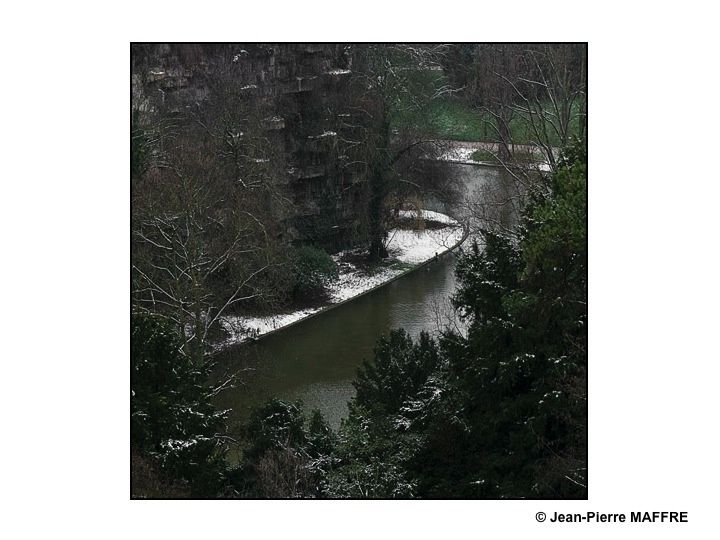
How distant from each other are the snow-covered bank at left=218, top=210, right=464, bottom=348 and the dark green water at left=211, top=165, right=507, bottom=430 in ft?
1.10

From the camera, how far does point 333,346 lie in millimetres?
33406

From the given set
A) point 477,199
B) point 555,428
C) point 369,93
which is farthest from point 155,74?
point 555,428

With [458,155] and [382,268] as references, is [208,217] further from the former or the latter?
[458,155]

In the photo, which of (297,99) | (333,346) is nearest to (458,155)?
(297,99)

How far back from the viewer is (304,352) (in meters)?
33.0

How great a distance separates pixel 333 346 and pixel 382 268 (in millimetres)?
6864

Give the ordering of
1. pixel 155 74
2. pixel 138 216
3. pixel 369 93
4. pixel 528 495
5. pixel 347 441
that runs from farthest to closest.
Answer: pixel 369 93 → pixel 155 74 → pixel 138 216 → pixel 347 441 → pixel 528 495

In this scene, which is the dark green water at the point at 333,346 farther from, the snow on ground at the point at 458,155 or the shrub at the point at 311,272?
the snow on ground at the point at 458,155

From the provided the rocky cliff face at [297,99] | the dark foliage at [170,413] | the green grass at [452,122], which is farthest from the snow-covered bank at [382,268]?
the dark foliage at [170,413]

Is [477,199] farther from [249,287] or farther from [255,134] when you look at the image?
[249,287]

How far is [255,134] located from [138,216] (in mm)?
8721

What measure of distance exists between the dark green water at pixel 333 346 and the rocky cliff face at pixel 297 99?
3.45 meters

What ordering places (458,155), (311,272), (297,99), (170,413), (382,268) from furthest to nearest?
(458,155)
(382,268)
(297,99)
(311,272)
(170,413)

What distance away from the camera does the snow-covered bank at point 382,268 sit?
33875 millimetres
